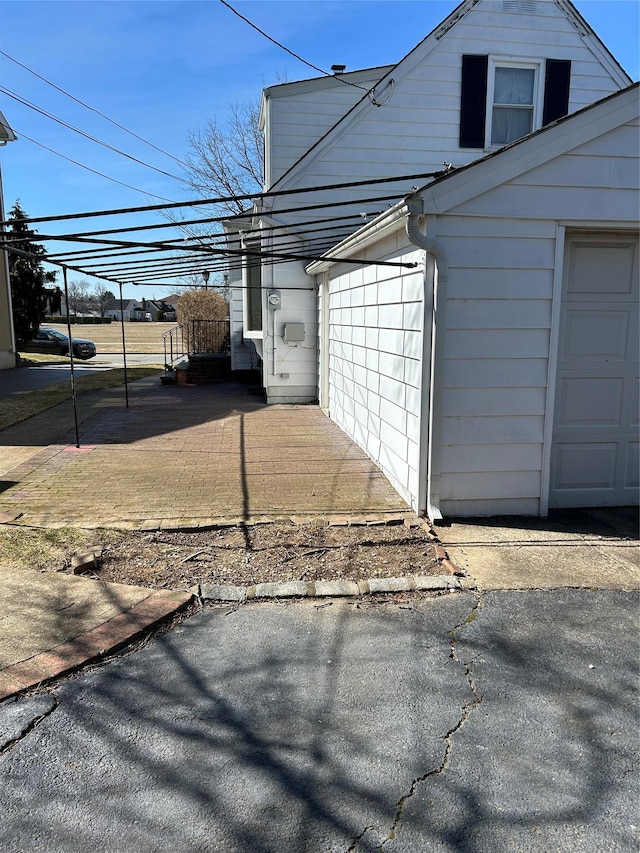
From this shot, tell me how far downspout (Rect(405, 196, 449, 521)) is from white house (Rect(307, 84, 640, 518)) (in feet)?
0.04

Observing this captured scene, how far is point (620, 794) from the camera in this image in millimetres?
2174

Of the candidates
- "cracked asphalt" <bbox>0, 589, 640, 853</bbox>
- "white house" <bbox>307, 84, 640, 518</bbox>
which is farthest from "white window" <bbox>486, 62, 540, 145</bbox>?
"cracked asphalt" <bbox>0, 589, 640, 853</bbox>

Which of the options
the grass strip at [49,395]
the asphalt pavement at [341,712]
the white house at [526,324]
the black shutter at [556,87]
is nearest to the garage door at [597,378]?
the white house at [526,324]

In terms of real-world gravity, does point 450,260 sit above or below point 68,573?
above

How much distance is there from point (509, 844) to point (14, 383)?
15.9 meters

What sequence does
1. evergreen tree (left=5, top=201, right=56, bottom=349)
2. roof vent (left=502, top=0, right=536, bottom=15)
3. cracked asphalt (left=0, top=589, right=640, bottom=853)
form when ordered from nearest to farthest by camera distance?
cracked asphalt (left=0, top=589, right=640, bottom=853), roof vent (left=502, top=0, right=536, bottom=15), evergreen tree (left=5, top=201, right=56, bottom=349)

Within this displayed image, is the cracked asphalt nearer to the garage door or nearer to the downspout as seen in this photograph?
the downspout

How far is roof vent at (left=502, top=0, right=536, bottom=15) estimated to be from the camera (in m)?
9.20

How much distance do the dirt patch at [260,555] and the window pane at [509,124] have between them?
309 inches

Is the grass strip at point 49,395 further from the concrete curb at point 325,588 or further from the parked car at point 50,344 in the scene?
the parked car at point 50,344

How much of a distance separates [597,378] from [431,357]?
160 centimetres

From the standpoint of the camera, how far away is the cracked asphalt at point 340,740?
79.7 inches

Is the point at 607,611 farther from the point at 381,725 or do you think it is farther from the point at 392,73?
the point at 392,73

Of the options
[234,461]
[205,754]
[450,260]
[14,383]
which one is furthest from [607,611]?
[14,383]
